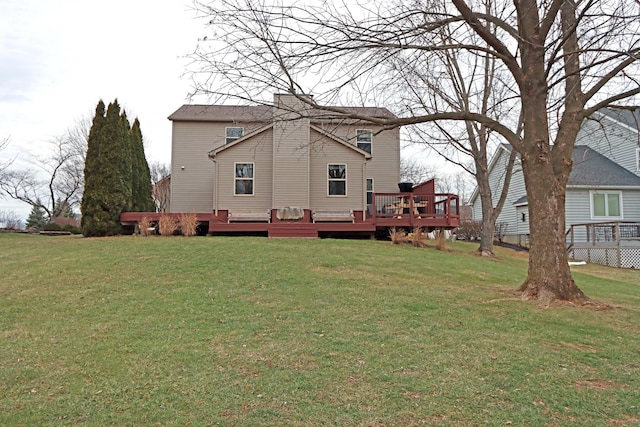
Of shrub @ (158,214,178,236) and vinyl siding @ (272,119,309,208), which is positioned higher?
vinyl siding @ (272,119,309,208)

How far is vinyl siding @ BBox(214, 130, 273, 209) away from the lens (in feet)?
56.2

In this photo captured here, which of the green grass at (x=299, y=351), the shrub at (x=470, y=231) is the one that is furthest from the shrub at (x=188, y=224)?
the shrub at (x=470, y=231)

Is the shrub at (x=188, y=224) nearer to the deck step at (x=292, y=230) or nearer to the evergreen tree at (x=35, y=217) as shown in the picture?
the deck step at (x=292, y=230)

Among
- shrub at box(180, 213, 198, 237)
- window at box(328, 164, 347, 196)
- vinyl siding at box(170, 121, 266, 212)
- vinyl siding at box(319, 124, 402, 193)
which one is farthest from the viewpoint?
vinyl siding at box(319, 124, 402, 193)

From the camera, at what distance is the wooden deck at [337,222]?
53.1ft

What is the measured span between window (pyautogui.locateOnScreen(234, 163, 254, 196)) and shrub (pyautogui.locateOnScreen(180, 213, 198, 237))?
7.89 feet

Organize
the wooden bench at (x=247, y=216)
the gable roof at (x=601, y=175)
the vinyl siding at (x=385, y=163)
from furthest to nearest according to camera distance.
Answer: the gable roof at (x=601, y=175) → the vinyl siding at (x=385, y=163) → the wooden bench at (x=247, y=216)

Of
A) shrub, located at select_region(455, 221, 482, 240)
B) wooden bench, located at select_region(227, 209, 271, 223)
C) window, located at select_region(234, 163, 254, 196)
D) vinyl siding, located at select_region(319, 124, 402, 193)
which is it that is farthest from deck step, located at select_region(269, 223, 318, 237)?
shrub, located at select_region(455, 221, 482, 240)

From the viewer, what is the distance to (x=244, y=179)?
1725 centimetres

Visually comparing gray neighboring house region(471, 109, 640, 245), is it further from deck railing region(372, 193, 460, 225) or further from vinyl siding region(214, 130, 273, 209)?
vinyl siding region(214, 130, 273, 209)

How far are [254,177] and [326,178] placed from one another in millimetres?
2858

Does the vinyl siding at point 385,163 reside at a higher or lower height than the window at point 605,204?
higher

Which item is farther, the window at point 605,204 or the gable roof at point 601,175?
the window at point 605,204

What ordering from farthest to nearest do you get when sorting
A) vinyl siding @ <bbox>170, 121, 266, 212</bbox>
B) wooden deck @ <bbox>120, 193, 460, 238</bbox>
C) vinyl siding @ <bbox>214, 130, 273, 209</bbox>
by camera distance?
vinyl siding @ <bbox>170, 121, 266, 212</bbox>, vinyl siding @ <bbox>214, 130, 273, 209</bbox>, wooden deck @ <bbox>120, 193, 460, 238</bbox>
